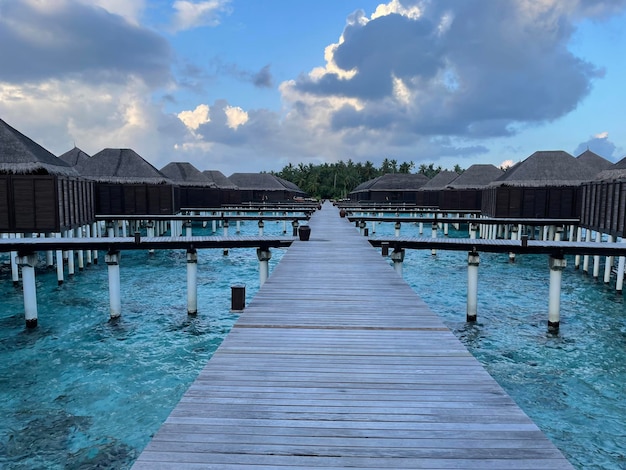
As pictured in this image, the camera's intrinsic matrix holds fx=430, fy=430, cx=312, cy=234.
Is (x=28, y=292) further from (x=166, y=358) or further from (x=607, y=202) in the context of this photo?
(x=607, y=202)

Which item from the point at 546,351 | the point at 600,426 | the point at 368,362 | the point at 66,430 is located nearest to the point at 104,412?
the point at 66,430

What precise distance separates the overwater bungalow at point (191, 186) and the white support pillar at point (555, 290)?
4063cm

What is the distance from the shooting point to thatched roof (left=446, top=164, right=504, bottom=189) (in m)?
48.4

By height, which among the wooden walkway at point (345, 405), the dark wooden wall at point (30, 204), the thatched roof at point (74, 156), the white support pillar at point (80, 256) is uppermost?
the thatched roof at point (74, 156)

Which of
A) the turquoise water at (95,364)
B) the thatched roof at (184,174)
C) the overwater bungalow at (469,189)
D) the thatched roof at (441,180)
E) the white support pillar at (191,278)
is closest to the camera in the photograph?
the turquoise water at (95,364)

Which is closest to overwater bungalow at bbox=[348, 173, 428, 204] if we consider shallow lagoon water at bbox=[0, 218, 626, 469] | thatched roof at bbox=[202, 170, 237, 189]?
Answer: thatched roof at bbox=[202, 170, 237, 189]

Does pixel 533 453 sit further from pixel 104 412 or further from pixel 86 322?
pixel 86 322

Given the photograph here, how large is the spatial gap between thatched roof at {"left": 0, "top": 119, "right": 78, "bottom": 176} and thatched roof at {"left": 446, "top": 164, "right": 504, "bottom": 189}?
40016 millimetres

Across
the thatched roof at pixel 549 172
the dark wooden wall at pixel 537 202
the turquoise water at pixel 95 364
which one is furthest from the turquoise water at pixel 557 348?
the thatched roof at pixel 549 172

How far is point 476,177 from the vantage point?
161 ft

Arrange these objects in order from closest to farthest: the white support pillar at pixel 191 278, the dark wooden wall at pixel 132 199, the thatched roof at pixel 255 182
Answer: the white support pillar at pixel 191 278 → the dark wooden wall at pixel 132 199 → the thatched roof at pixel 255 182

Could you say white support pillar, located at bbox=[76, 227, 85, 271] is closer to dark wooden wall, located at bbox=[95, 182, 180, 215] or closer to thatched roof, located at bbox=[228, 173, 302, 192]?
dark wooden wall, located at bbox=[95, 182, 180, 215]

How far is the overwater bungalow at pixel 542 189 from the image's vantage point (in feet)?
102

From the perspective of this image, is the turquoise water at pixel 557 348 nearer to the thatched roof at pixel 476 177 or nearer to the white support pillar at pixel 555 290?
the white support pillar at pixel 555 290
